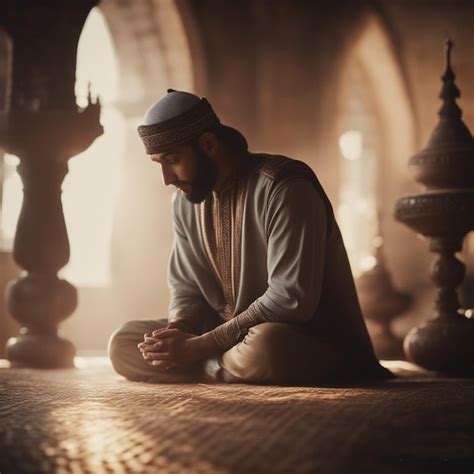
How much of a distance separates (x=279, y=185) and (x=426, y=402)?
1180 millimetres

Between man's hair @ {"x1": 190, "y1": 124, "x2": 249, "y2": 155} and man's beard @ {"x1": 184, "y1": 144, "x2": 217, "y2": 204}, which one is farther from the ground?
man's hair @ {"x1": 190, "y1": 124, "x2": 249, "y2": 155}

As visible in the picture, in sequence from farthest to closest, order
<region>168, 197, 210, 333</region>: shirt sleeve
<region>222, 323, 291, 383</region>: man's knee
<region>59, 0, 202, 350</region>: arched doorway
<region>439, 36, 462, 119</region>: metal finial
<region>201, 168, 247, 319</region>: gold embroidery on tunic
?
<region>59, 0, 202, 350</region>: arched doorway, <region>439, 36, 462, 119</region>: metal finial, <region>168, 197, 210, 333</region>: shirt sleeve, <region>201, 168, 247, 319</region>: gold embroidery on tunic, <region>222, 323, 291, 383</region>: man's knee

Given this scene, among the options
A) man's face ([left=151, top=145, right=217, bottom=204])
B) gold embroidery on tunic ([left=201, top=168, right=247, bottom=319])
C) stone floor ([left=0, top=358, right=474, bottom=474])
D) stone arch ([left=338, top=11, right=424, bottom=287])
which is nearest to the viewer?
stone floor ([left=0, top=358, right=474, bottom=474])

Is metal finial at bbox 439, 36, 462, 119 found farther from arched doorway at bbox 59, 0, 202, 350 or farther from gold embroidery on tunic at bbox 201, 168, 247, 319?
arched doorway at bbox 59, 0, 202, 350

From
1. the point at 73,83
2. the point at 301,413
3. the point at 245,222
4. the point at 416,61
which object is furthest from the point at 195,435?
the point at 416,61

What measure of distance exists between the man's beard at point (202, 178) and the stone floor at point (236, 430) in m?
0.87

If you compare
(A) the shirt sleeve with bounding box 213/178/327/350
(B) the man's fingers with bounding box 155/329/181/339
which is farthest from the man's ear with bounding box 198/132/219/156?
(B) the man's fingers with bounding box 155/329/181/339

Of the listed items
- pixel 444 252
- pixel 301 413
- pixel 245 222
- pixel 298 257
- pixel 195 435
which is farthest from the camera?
pixel 444 252

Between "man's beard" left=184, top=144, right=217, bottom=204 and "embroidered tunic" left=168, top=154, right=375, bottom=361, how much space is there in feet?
0.30

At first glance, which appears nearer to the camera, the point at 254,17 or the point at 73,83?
the point at 73,83

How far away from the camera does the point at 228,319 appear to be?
417cm

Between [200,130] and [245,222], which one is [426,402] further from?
[200,130]

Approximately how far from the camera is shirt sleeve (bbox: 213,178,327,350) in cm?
374

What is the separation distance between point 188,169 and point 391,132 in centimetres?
859
